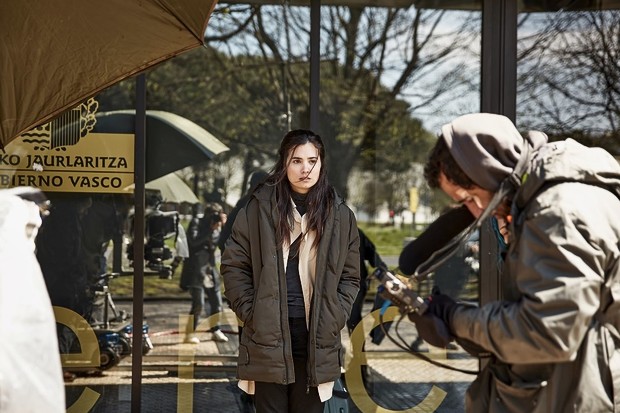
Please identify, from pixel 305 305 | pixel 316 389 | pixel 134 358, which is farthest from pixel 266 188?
pixel 134 358

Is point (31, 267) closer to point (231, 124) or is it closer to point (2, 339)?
point (2, 339)

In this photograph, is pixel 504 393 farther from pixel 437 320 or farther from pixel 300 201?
pixel 300 201

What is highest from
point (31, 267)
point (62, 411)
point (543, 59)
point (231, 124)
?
point (543, 59)

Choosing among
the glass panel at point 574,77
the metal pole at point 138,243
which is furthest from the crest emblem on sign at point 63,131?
the glass panel at point 574,77

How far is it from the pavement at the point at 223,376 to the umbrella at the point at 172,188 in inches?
32.0

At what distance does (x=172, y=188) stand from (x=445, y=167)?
14.5 ft

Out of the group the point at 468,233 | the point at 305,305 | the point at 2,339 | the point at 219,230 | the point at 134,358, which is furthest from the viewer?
the point at 219,230

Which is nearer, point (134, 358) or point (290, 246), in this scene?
point (290, 246)

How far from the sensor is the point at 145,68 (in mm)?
4809

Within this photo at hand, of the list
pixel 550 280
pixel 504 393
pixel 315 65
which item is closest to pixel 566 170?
pixel 550 280

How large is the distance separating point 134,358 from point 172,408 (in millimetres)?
458

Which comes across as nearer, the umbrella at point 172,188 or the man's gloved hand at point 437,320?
the man's gloved hand at point 437,320

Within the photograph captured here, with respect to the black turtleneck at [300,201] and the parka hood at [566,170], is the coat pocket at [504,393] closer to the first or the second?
the parka hood at [566,170]

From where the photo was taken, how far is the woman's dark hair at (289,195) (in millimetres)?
4633
